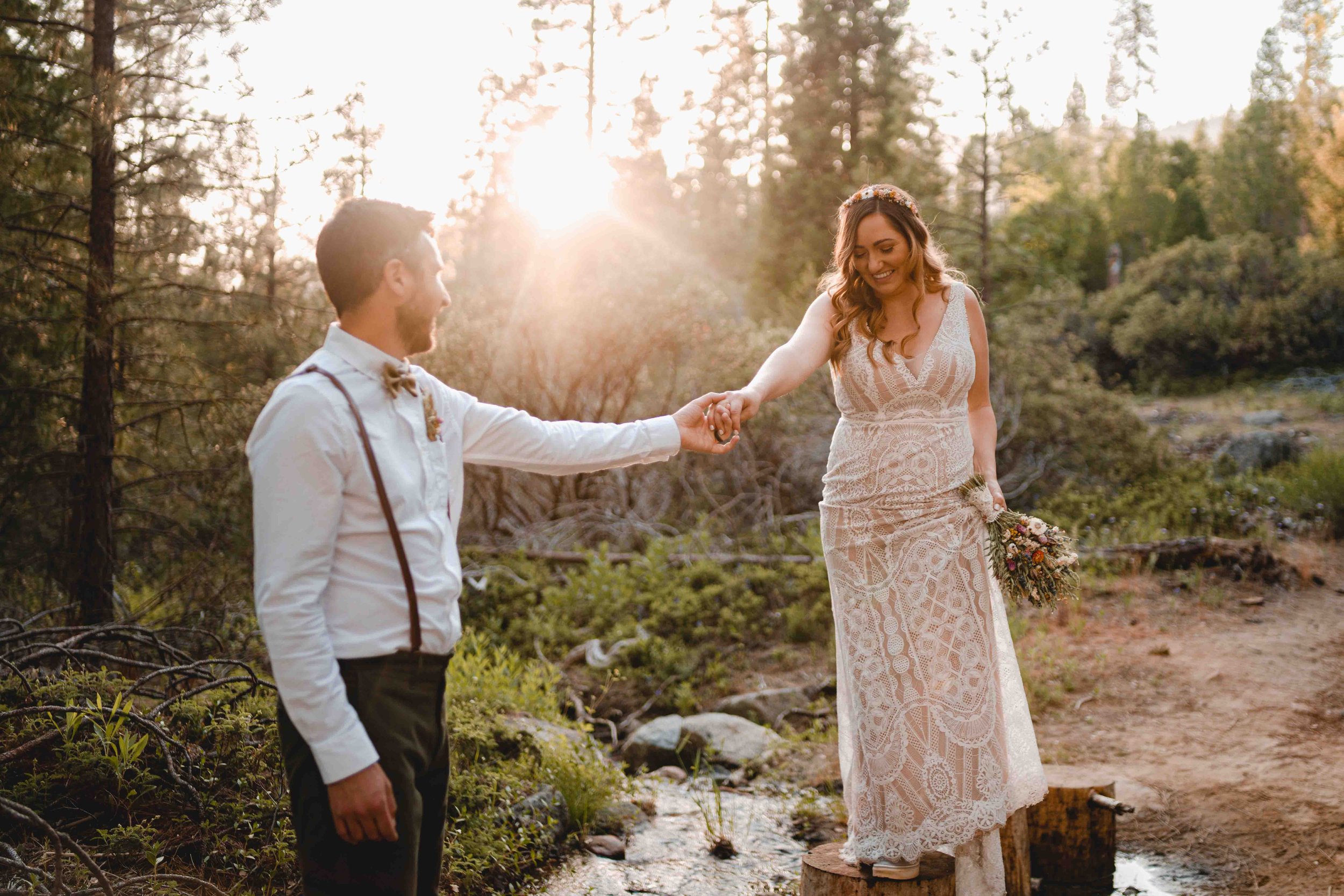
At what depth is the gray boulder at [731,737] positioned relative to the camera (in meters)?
6.17

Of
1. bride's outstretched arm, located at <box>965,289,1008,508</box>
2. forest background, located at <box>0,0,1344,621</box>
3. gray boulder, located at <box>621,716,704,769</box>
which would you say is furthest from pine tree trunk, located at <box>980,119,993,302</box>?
bride's outstretched arm, located at <box>965,289,1008,508</box>

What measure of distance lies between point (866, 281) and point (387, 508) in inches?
92.9

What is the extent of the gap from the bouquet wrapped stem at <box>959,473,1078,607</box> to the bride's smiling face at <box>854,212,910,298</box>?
30.9 inches

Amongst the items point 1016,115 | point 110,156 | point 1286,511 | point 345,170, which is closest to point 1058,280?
point 1016,115

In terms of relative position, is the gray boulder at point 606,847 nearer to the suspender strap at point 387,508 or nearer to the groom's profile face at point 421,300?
the suspender strap at point 387,508

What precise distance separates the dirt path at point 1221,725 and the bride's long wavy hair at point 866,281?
2.74 meters

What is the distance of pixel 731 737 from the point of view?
638 centimetres

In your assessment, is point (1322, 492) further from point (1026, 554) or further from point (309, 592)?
point (309, 592)

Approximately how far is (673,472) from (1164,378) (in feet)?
53.1

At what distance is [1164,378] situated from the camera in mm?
23281

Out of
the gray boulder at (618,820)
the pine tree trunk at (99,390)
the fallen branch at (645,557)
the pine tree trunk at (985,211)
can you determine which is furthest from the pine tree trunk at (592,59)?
the gray boulder at (618,820)

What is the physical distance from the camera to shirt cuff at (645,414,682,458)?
9.75ft

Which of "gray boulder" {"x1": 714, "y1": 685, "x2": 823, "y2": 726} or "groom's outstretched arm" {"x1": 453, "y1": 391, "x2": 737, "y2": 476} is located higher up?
"groom's outstretched arm" {"x1": 453, "y1": 391, "x2": 737, "y2": 476}

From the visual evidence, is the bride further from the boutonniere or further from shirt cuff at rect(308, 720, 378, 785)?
shirt cuff at rect(308, 720, 378, 785)
